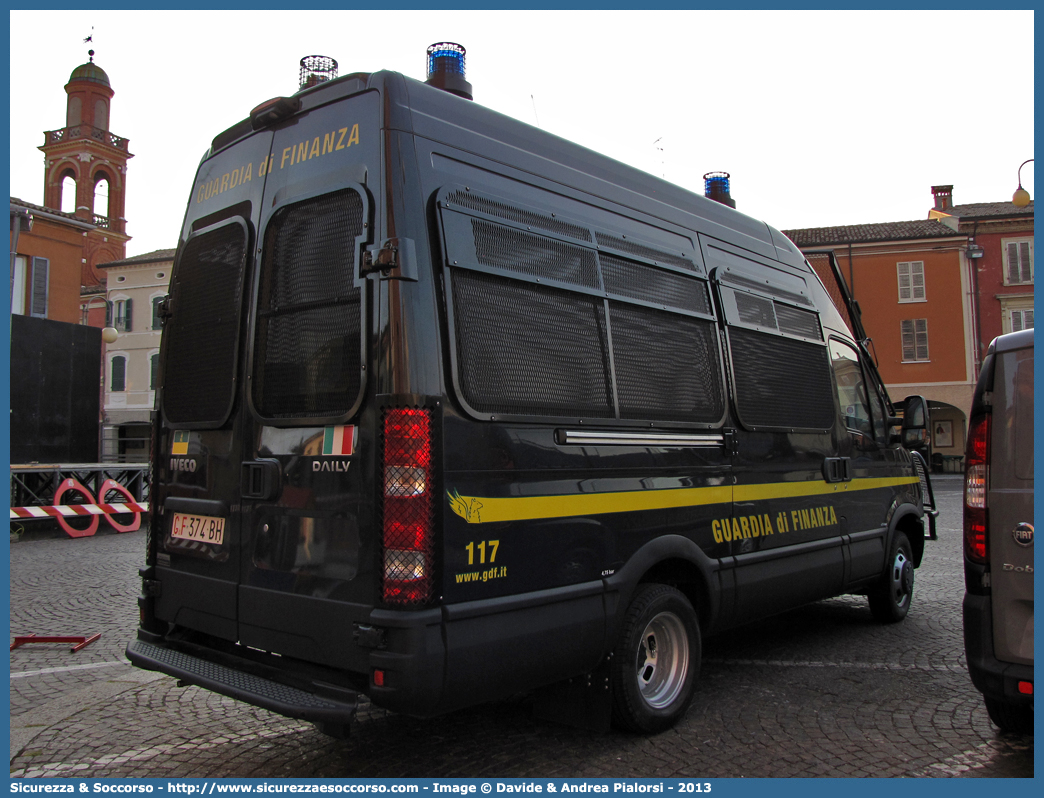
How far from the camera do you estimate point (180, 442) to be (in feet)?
13.4

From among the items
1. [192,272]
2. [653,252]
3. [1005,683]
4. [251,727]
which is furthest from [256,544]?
[1005,683]

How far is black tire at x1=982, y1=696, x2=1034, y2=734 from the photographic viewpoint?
12.4 feet

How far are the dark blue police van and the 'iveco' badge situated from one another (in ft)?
4.68

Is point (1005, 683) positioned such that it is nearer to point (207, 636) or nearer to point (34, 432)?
point (207, 636)

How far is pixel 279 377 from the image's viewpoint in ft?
11.6

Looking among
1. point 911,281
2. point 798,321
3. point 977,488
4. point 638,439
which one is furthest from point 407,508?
point 911,281

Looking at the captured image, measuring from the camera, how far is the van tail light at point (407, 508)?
297cm

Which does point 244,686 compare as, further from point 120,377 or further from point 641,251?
point 120,377

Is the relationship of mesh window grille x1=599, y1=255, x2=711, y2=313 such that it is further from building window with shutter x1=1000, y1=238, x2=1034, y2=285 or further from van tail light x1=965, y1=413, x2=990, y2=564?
building window with shutter x1=1000, y1=238, x2=1034, y2=285

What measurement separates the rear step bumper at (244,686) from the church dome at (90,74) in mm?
59610

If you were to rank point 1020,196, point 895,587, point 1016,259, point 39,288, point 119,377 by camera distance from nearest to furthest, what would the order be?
1. point 895,587
2. point 1020,196
3. point 39,288
4. point 1016,259
5. point 119,377

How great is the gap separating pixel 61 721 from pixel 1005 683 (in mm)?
4580

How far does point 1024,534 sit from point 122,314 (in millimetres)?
43842

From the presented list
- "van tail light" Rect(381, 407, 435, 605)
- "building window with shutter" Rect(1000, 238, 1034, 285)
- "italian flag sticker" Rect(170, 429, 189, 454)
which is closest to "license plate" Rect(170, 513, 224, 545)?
"italian flag sticker" Rect(170, 429, 189, 454)
